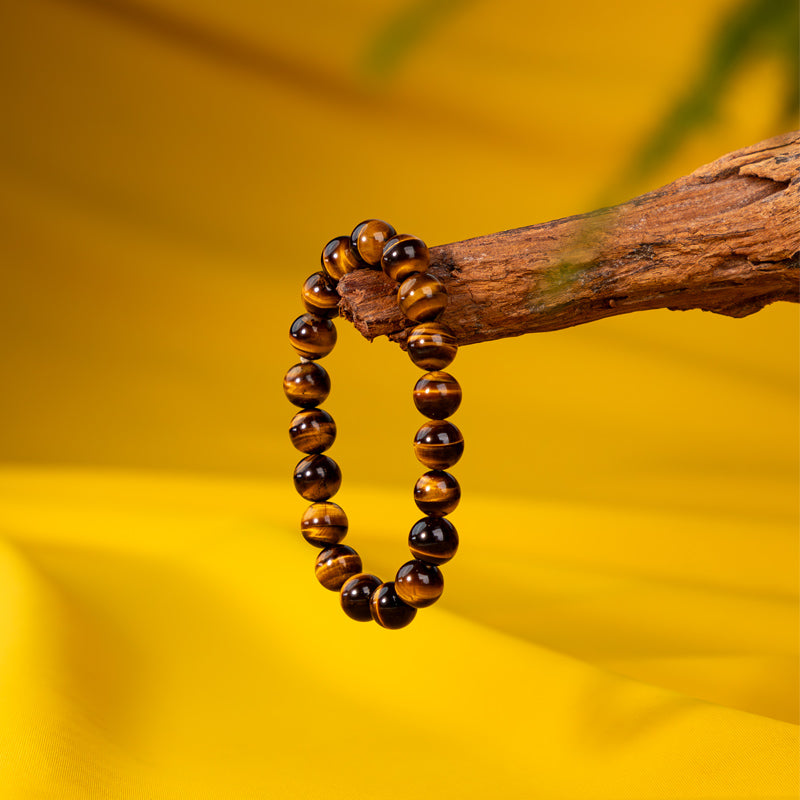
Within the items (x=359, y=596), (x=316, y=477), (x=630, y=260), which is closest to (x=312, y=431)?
(x=316, y=477)

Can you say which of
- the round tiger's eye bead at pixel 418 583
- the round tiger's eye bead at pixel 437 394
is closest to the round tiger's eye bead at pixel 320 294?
the round tiger's eye bead at pixel 437 394

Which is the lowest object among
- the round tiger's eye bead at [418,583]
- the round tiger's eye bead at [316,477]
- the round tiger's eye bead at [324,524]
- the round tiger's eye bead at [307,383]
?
the round tiger's eye bead at [418,583]

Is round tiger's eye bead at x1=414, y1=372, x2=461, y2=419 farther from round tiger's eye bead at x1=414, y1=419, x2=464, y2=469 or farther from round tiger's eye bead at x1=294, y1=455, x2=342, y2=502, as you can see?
round tiger's eye bead at x1=294, y1=455, x2=342, y2=502

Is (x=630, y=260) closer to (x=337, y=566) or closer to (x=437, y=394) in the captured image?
(x=437, y=394)

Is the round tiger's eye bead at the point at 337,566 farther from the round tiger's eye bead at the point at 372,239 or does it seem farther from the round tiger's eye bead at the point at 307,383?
the round tiger's eye bead at the point at 372,239

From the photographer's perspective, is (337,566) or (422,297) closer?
(422,297)

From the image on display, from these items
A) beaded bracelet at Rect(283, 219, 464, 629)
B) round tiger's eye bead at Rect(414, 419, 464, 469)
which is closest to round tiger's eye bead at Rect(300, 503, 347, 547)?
beaded bracelet at Rect(283, 219, 464, 629)
